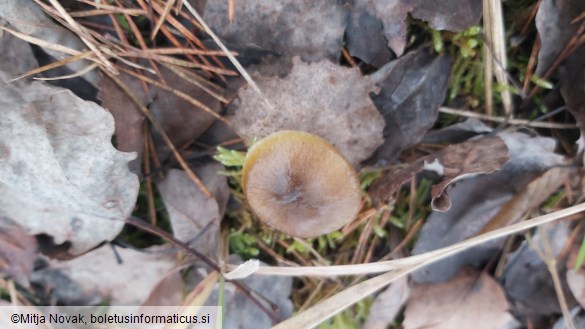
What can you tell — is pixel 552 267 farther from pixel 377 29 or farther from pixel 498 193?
pixel 377 29

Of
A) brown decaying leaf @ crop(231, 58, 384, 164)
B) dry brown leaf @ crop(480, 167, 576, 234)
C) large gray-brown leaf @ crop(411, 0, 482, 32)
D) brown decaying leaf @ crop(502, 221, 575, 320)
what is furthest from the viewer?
brown decaying leaf @ crop(502, 221, 575, 320)

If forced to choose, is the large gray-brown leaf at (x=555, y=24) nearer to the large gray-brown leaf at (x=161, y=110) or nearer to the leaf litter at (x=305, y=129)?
the leaf litter at (x=305, y=129)

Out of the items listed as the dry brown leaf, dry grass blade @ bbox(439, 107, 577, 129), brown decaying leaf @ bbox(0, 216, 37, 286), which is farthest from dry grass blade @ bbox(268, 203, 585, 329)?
brown decaying leaf @ bbox(0, 216, 37, 286)

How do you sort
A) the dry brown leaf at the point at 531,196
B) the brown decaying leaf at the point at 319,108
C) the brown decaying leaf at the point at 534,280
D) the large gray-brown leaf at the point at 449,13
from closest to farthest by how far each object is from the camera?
the large gray-brown leaf at the point at 449,13 → the brown decaying leaf at the point at 319,108 → the dry brown leaf at the point at 531,196 → the brown decaying leaf at the point at 534,280

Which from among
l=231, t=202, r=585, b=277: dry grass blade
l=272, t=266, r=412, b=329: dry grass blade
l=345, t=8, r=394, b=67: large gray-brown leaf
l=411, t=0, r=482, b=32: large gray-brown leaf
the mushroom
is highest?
l=411, t=0, r=482, b=32: large gray-brown leaf

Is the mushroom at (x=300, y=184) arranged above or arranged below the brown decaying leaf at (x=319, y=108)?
below

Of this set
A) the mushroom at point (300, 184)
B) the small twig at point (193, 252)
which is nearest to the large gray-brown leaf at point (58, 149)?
the small twig at point (193, 252)

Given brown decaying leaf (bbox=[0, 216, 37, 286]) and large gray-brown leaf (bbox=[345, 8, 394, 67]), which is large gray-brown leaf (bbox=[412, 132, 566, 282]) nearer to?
large gray-brown leaf (bbox=[345, 8, 394, 67])
